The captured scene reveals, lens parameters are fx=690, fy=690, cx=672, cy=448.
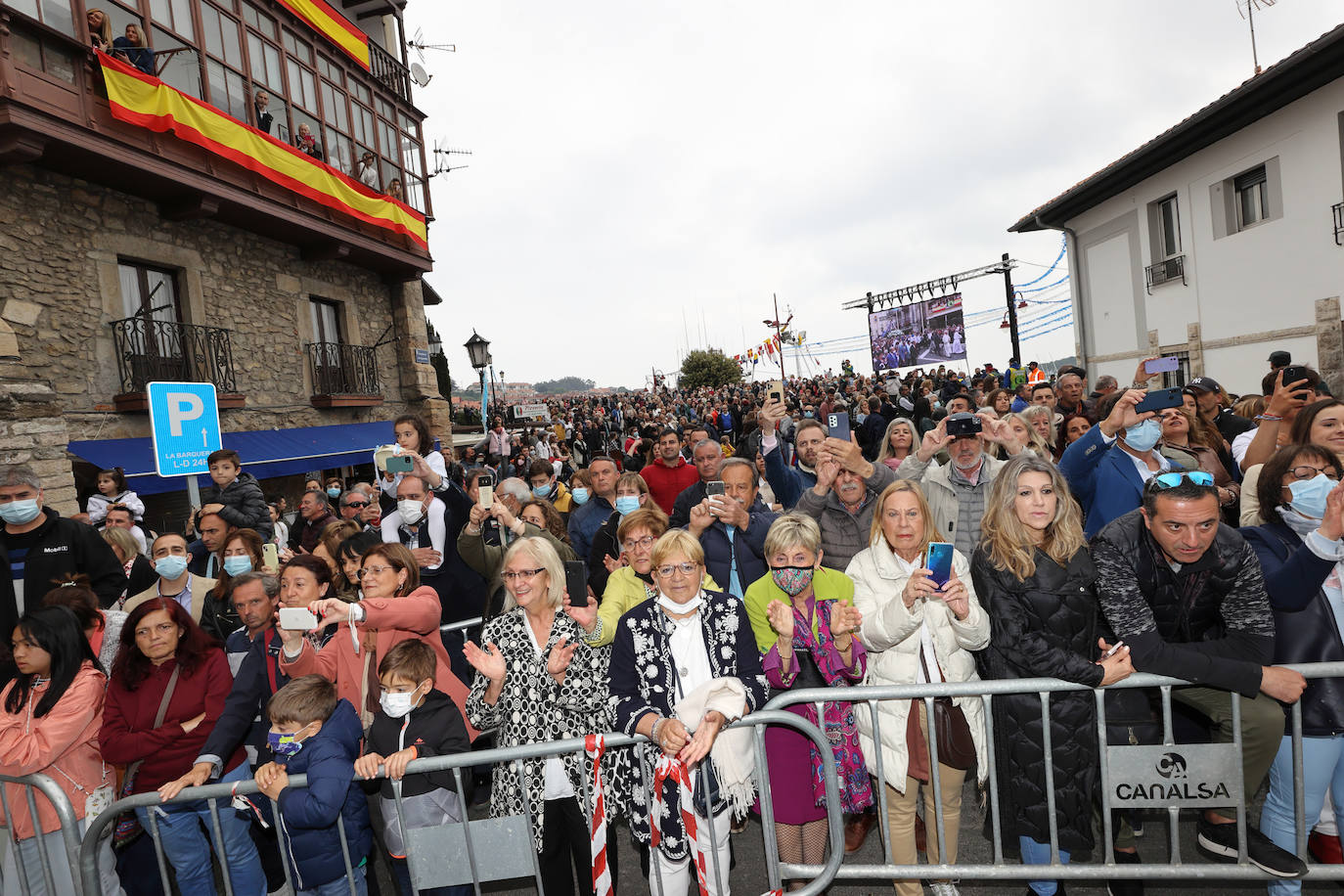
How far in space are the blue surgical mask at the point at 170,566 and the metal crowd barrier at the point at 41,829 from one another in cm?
169

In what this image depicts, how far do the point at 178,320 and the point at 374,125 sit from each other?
6856 mm

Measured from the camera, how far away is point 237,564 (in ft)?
15.9

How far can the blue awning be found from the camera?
9.20 m

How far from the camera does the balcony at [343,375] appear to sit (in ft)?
45.8

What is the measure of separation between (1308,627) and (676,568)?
105 inches

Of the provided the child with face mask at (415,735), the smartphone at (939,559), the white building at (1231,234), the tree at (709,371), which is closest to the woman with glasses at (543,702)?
the child with face mask at (415,735)

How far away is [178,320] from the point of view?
1134cm

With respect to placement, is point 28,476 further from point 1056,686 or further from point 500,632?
point 1056,686

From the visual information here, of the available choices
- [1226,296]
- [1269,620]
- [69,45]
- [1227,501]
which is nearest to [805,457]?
[1227,501]

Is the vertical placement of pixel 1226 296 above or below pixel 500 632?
above

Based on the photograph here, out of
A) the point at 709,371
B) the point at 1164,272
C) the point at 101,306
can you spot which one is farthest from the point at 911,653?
the point at 709,371

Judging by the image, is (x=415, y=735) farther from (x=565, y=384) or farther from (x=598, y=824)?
(x=565, y=384)

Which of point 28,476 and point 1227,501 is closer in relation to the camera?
point 1227,501

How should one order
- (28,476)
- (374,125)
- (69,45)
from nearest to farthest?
(28,476), (69,45), (374,125)
